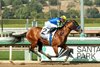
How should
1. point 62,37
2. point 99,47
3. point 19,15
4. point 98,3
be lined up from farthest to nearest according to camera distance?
point 98,3 < point 19,15 < point 99,47 < point 62,37

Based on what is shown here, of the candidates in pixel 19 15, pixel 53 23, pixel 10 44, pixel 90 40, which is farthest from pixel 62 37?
pixel 19 15

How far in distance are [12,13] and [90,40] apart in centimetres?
3441

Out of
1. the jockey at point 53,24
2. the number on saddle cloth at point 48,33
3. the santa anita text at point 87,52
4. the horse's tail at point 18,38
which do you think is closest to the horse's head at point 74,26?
the jockey at point 53,24

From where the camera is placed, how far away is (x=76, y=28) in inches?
384

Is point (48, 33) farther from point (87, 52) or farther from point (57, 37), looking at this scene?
point (87, 52)

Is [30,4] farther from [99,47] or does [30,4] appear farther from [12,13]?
[99,47]

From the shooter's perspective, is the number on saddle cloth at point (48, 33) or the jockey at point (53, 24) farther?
the number on saddle cloth at point (48, 33)

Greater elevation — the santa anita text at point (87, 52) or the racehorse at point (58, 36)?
the racehorse at point (58, 36)

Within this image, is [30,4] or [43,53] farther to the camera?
[30,4]

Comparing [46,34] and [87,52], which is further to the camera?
[87,52]

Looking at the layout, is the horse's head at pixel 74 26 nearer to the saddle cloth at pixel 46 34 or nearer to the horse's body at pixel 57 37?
the horse's body at pixel 57 37

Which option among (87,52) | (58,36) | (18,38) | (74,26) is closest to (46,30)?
(58,36)

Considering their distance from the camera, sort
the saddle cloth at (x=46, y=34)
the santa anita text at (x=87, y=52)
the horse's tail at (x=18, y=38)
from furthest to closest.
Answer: the horse's tail at (x=18, y=38) < the santa anita text at (x=87, y=52) < the saddle cloth at (x=46, y=34)

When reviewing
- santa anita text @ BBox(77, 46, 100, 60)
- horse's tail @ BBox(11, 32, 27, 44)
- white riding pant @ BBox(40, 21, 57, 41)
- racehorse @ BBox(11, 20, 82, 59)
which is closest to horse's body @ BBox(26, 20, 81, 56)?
racehorse @ BBox(11, 20, 82, 59)
